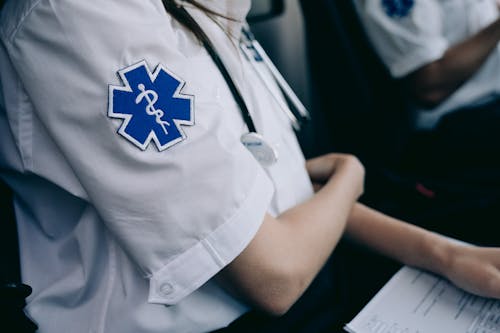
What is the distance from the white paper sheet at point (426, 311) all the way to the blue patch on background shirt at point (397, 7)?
0.67m

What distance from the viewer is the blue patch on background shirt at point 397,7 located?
3.33ft

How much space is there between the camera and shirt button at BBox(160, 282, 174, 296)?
0.44 m

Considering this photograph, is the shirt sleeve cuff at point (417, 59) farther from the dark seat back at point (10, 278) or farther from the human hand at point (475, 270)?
the dark seat back at point (10, 278)

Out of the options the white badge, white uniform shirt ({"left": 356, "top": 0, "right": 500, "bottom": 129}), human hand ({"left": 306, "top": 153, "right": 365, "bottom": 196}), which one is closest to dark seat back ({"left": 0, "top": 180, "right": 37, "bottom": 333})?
the white badge

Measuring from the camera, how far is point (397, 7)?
1022 millimetres

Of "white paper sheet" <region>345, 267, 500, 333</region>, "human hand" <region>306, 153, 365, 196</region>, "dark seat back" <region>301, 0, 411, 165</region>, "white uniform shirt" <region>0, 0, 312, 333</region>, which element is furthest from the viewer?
"dark seat back" <region>301, 0, 411, 165</region>

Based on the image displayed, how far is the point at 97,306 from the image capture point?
488 millimetres

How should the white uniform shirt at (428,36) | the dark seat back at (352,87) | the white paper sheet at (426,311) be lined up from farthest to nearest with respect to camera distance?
the white uniform shirt at (428,36), the dark seat back at (352,87), the white paper sheet at (426,311)

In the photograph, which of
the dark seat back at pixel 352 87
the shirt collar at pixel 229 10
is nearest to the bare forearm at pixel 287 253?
the shirt collar at pixel 229 10

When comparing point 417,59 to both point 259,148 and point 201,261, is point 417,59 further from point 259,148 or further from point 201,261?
point 201,261

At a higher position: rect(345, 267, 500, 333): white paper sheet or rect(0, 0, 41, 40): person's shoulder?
rect(0, 0, 41, 40): person's shoulder

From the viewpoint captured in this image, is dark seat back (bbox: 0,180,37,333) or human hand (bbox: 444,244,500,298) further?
human hand (bbox: 444,244,500,298)

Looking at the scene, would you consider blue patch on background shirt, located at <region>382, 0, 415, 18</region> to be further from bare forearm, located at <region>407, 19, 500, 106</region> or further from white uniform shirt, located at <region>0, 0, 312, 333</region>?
white uniform shirt, located at <region>0, 0, 312, 333</region>

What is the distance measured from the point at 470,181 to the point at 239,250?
642 millimetres
